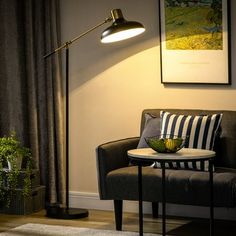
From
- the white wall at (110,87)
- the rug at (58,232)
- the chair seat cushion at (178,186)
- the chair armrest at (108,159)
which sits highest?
the white wall at (110,87)

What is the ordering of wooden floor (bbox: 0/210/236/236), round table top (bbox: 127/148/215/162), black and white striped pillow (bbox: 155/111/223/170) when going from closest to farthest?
round table top (bbox: 127/148/215/162) < black and white striped pillow (bbox: 155/111/223/170) < wooden floor (bbox: 0/210/236/236)

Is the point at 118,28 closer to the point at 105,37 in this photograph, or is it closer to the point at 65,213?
the point at 105,37

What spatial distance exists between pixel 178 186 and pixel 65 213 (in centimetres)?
118

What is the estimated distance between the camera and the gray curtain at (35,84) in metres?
6.20

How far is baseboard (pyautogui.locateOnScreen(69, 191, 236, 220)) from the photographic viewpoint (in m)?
5.68

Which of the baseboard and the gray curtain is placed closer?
the baseboard

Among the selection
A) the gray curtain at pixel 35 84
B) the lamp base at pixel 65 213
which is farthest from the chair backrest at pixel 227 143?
the gray curtain at pixel 35 84

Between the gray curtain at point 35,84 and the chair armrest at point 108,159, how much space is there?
0.90m

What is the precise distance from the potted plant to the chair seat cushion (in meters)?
0.94

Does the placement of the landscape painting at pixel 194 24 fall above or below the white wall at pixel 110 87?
above

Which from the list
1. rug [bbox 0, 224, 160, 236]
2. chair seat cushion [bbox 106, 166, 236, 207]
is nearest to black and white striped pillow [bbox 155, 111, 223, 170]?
chair seat cushion [bbox 106, 166, 236, 207]

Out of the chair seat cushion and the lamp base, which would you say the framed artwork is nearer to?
the chair seat cushion

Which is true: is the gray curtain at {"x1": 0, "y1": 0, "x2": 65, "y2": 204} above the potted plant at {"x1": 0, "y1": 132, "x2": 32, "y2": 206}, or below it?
above

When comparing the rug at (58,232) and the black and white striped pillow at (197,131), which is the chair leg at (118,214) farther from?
the black and white striped pillow at (197,131)
